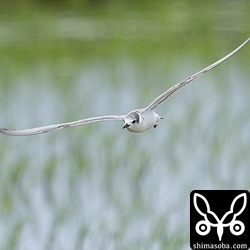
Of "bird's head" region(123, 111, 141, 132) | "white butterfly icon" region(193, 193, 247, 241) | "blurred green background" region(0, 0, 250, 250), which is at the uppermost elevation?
"blurred green background" region(0, 0, 250, 250)

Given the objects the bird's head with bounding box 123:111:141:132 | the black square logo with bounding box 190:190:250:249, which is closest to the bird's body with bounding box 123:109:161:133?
the bird's head with bounding box 123:111:141:132

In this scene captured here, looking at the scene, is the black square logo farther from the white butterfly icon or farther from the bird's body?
the bird's body

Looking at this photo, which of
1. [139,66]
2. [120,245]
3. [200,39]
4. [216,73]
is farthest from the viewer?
[200,39]

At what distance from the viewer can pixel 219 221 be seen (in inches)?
168

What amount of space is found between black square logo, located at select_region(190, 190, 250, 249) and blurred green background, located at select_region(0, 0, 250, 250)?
0.06 meters

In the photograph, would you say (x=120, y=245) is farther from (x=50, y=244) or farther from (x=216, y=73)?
(x=216, y=73)

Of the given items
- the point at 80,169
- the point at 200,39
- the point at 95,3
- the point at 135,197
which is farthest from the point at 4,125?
the point at 95,3

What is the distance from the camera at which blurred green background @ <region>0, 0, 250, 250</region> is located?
455 centimetres

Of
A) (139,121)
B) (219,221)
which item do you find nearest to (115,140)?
(219,221)

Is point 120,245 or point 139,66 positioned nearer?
point 120,245

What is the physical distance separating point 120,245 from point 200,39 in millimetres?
3127

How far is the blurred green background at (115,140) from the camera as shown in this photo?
4551mm

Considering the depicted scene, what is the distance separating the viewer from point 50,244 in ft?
14.7

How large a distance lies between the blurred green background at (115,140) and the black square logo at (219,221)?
59 mm
